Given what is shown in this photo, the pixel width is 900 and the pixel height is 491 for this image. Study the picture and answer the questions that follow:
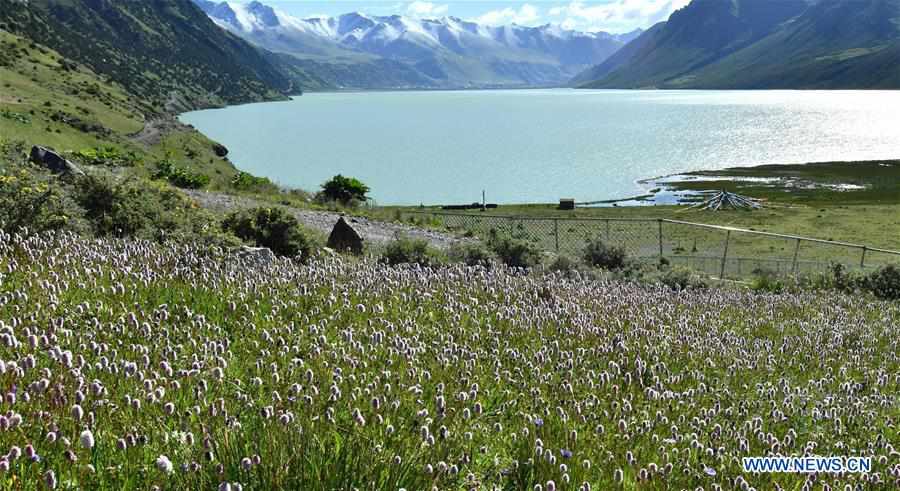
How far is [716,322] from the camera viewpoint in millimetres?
10031


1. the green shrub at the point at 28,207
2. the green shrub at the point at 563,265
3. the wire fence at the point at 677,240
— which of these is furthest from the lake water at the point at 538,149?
the green shrub at the point at 28,207

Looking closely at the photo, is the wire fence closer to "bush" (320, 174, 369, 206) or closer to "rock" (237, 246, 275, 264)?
"bush" (320, 174, 369, 206)

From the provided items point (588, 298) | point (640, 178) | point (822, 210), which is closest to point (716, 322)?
point (588, 298)

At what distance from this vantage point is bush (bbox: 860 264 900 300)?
1995 centimetres

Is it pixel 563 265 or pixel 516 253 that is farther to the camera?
pixel 516 253

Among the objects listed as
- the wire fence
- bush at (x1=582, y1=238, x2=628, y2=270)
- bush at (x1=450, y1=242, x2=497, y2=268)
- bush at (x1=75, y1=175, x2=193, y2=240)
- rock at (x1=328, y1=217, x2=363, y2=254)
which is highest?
bush at (x1=75, y1=175, x2=193, y2=240)

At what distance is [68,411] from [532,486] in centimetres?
254

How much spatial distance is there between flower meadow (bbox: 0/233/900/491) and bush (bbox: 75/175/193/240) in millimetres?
3319

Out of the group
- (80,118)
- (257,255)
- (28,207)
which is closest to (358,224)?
(28,207)

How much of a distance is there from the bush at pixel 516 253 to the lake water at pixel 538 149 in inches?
2149

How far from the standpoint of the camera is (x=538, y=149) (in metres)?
121

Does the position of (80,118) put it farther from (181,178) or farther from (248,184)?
(181,178)

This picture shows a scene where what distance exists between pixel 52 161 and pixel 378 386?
15.4m

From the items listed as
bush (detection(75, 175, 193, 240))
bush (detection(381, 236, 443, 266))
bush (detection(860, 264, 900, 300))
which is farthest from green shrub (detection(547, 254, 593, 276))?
bush (detection(860, 264, 900, 300))
